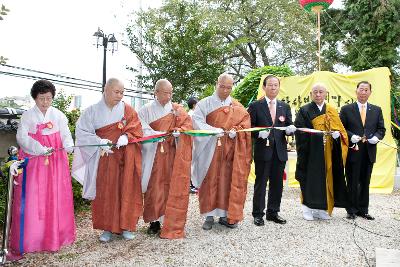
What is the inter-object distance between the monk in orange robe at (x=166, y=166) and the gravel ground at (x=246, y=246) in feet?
0.90

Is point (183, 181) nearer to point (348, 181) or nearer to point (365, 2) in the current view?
point (348, 181)

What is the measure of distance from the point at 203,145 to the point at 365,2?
37.9ft

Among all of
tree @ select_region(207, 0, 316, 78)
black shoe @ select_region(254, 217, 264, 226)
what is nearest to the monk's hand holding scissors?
black shoe @ select_region(254, 217, 264, 226)

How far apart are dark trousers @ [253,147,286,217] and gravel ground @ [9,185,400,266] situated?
260 millimetres

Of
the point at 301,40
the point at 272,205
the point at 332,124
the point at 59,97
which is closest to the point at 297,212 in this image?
the point at 272,205

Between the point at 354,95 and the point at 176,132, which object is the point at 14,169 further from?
the point at 354,95

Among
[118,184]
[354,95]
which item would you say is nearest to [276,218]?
[118,184]

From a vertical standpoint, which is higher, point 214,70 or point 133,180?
point 214,70

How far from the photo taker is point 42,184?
3.94 m

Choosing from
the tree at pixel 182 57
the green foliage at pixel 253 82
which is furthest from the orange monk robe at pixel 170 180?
the tree at pixel 182 57

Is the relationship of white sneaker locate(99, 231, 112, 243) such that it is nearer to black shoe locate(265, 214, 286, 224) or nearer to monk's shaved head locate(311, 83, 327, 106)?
black shoe locate(265, 214, 286, 224)

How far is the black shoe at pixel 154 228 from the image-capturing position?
4730mm

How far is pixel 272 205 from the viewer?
5.22m

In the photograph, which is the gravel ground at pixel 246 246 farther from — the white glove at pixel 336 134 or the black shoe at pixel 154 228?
the white glove at pixel 336 134
